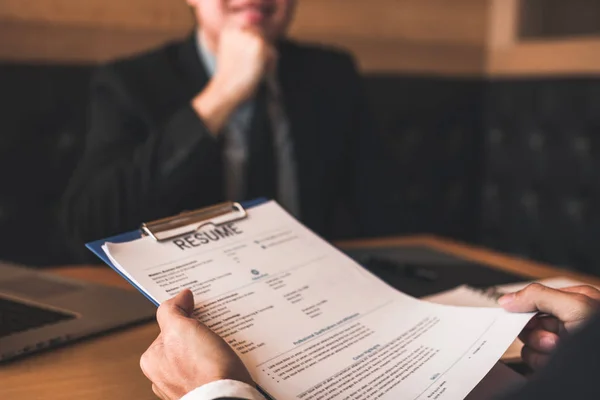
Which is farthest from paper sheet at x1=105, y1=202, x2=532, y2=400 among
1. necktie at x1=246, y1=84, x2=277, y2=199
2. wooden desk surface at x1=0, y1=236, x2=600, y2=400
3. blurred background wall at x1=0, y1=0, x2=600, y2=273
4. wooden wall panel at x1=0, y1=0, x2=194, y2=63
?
wooden wall panel at x1=0, y1=0, x2=194, y2=63

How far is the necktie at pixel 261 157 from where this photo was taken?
1.37 meters

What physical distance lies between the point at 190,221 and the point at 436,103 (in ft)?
4.73

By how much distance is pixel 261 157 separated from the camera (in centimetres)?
137

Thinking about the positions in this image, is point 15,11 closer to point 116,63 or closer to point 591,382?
point 116,63

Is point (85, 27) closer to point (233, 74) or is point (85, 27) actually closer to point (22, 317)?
point (233, 74)

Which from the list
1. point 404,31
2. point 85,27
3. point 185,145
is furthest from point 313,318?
point 404,31

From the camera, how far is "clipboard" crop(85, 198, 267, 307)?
565 mm

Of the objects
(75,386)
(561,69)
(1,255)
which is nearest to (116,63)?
(1,255)

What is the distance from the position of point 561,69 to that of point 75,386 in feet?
5.33

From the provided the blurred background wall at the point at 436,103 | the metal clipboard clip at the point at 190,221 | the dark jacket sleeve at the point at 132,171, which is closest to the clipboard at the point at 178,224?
the metal clipboard clip at the point at 190,221

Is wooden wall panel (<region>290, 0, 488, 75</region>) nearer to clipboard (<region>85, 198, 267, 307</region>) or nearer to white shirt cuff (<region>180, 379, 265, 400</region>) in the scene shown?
clipboard (<region>85, 198, 267, 307</region>)

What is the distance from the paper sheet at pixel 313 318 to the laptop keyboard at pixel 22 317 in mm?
191

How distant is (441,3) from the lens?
2051 mm

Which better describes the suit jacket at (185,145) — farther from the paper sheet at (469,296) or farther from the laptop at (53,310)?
the paper sheet at (469,296)
